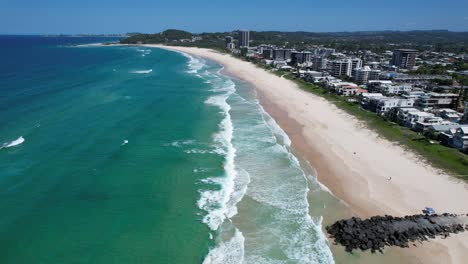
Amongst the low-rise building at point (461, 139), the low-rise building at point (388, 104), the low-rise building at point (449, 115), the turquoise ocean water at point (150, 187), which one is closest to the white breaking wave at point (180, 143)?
the turquoise ocean water at point (150, 187)

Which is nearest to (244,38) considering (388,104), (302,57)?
(302,57)

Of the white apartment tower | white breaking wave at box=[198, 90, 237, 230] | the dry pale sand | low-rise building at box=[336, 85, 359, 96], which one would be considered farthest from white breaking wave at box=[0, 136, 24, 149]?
the white apartment tower

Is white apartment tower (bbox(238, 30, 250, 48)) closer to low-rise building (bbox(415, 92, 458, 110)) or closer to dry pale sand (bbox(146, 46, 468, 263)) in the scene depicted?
low-rise building (bbox(415, 92, 458, 110))

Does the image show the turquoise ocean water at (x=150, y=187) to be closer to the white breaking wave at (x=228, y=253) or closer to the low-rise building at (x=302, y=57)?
the white breaking wave at (x=228, y=253)

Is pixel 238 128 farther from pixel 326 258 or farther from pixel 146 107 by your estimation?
pixel 326 258

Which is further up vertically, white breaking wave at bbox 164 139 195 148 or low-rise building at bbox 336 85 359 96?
low-rise building at bbox 336 85 359 96

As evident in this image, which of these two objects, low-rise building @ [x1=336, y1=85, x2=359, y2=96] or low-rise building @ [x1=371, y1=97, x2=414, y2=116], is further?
low-rise building @ [x1=336, y1=85, x2=359, y2=96]

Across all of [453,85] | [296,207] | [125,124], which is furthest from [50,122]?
[453,85]
